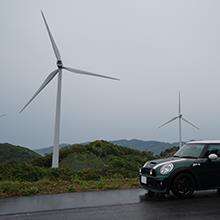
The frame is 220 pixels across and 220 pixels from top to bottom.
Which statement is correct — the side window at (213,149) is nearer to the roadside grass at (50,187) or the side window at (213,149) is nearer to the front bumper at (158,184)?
the front bumper at (158,184)

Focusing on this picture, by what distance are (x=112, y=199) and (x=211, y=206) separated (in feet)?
7.60

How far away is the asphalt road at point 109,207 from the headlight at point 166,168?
633 mm

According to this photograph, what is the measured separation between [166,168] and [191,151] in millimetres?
1259

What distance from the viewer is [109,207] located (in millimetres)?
7949

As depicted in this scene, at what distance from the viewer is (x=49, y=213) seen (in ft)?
24.1

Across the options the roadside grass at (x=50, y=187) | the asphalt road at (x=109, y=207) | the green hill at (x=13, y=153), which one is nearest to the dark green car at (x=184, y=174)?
the asphalt road at (x=109, y=207)

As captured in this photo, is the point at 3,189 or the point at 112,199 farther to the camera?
the point at 3,189

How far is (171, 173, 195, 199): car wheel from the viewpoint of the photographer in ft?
29.5

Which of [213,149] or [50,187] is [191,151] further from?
[50,187]

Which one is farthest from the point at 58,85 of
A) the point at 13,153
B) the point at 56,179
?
the point at 13,153

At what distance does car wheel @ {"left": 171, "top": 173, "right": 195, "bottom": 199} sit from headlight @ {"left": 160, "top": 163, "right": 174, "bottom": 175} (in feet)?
0.91

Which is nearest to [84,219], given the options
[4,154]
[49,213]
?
[49,213]

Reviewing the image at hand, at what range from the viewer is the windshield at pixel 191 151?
31.9 feet

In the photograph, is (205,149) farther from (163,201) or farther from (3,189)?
(3,189)
